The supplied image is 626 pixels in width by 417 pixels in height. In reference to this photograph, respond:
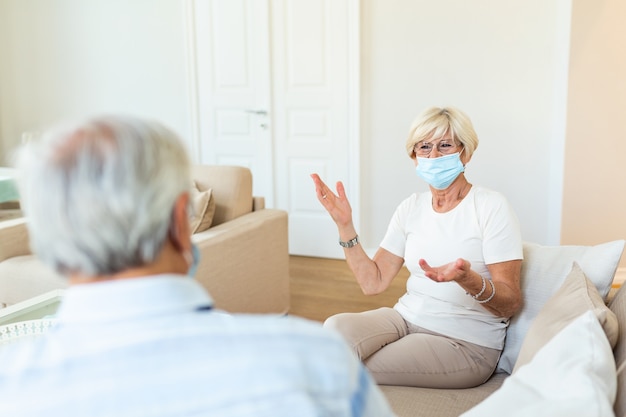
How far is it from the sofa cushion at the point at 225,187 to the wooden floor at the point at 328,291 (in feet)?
2.18

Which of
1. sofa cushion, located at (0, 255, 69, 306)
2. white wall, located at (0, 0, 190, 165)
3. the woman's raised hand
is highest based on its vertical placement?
white wall, located at (0, 0, 190, 165)

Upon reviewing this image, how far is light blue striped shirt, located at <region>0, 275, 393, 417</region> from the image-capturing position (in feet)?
2.18

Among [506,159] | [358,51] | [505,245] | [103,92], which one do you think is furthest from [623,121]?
[103,92]

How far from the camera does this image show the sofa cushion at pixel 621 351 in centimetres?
99

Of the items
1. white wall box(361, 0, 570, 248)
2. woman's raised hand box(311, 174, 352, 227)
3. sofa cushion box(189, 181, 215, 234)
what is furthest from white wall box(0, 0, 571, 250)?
woman's raised hand box(311, 174, 352, 227)

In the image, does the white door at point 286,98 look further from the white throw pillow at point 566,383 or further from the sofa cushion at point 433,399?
the white throw pillow at point 566,383

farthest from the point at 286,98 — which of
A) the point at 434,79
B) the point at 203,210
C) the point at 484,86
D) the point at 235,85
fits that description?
the point at 203,210

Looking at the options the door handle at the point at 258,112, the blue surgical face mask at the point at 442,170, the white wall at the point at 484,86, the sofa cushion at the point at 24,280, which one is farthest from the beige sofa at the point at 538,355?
the door handle at the point at 258,112

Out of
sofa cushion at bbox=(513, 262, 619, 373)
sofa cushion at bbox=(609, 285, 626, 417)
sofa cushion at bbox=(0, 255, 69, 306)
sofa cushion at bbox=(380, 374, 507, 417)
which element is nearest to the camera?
sofa cushion at bbox=(609, 285, 626, 417)

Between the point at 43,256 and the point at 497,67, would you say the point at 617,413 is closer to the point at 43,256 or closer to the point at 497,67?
the point at 43,256

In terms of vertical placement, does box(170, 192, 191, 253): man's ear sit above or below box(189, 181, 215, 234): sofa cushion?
above

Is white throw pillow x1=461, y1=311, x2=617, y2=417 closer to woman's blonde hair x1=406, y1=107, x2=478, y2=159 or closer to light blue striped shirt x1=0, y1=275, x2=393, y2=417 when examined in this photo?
light blue striped shirt x1=0, y1=275, x2=393, y2=417

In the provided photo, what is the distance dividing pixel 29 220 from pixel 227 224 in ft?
6.89

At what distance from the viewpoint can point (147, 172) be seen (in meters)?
0.67
